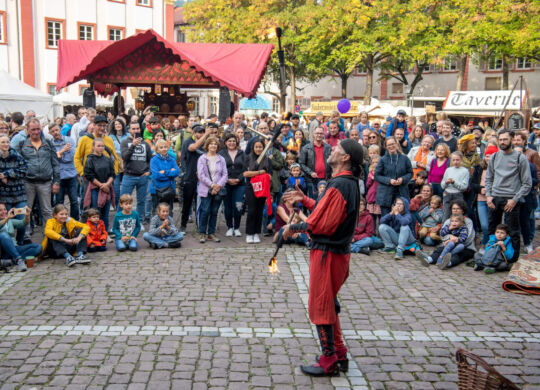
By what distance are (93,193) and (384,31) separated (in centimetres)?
2608

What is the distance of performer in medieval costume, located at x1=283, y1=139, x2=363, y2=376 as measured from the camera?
4.42 meters

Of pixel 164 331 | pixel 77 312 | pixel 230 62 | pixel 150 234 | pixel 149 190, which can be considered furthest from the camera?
pixel 230 62

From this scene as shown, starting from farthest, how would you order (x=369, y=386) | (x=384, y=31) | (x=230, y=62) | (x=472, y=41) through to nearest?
(x=384, y=31) → (x=472, y=41) → (x=230, y=62) → (x=369, y=386)

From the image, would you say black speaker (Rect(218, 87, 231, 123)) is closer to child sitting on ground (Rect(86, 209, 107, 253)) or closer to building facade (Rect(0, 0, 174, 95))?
child sitting on ground (Rect(86, 209, 107, 253))

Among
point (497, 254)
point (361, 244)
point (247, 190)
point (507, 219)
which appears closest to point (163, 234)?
point (247, 190)

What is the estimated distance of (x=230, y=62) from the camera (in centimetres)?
1461

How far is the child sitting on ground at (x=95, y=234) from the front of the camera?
28.0 ft

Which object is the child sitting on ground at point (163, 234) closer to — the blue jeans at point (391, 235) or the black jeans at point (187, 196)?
the black jeans at point (187, 196)

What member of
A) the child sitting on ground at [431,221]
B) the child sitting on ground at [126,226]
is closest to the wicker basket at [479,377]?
the child sitting on ground at [431,221]

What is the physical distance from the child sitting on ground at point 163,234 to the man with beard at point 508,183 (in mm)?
4967

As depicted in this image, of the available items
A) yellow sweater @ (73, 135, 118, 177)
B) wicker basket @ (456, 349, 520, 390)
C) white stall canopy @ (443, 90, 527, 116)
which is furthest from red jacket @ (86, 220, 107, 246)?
white stall canopy @ (443, 90, 527, 116)

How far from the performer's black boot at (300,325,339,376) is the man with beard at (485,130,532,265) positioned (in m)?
4.65

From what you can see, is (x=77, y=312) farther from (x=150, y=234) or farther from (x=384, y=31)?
(x=384, y=31)

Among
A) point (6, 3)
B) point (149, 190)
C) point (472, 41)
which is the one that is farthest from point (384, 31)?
point (149, 190)
